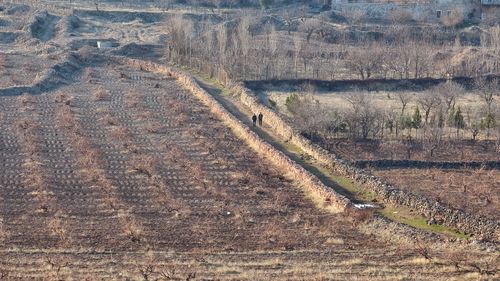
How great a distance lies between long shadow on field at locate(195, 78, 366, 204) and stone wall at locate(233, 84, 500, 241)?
410mm

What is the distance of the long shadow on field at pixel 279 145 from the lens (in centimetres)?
2265

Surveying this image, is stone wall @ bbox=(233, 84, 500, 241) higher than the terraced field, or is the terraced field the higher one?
stone wall @ bbox=(233, 84, 500, 241)

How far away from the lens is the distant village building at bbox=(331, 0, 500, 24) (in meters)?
59.8

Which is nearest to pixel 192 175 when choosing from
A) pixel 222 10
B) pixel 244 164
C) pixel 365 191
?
pixel 244 164

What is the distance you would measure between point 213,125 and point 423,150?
26.0 feet

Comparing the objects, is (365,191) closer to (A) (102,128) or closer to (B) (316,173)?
(B) (316,173)

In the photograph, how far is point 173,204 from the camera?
21.3 meters

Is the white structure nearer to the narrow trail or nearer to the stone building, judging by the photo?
the narrow trail

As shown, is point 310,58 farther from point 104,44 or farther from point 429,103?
point 429,103

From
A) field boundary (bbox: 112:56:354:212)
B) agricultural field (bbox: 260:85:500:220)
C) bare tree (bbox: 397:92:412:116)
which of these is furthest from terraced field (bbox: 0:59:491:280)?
bare tree (bbox: 397:92:412:116)

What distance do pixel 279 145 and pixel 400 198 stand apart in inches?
289

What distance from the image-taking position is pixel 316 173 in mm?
24047

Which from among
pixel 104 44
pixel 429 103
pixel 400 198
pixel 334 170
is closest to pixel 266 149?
pixel 334 170

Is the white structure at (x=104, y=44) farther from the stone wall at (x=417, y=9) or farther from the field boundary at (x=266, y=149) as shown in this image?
the stone wall at (x=417, y=9)
